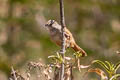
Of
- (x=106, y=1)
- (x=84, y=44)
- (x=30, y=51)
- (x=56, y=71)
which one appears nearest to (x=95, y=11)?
(x=106, y=1)

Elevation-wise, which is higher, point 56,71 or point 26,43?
point 56,71

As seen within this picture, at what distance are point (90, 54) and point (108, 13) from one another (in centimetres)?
219

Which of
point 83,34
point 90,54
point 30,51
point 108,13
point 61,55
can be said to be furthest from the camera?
point 108,13

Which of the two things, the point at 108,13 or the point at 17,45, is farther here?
the point at 108,13

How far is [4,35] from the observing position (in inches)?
317

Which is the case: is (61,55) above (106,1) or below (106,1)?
above

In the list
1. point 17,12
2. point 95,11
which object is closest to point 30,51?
point 17,12

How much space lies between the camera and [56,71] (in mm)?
1511

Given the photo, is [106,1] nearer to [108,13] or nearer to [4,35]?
[108,13]

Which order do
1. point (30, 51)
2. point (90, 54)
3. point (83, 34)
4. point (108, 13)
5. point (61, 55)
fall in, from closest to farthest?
1. point (61, 55)
2. point (90, 54)
3. point (30, 51)
4. point (83, 34)
5. point (108, 13)

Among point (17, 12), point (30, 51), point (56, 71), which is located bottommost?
point (30, 51)

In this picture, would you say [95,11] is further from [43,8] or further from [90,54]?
[90,54]

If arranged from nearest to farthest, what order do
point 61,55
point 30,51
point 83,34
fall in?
point 61,55 < point 30,51 < point 83,34

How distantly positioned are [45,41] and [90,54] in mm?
936
